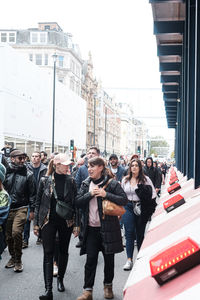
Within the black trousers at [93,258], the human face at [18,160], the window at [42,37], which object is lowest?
the black trousers at [93,258]

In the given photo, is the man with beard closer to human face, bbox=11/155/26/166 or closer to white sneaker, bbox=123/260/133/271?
white sneaker, bbox=123/260/133/271

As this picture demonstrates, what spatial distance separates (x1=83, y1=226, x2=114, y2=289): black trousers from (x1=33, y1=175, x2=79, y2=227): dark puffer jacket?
0.38 m

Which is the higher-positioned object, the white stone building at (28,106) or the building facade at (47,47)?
the building facade at (47,47)

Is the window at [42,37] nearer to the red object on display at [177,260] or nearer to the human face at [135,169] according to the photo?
the human face at [135,169]

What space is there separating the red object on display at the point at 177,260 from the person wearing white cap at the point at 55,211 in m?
3.04

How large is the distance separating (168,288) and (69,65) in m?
65.7

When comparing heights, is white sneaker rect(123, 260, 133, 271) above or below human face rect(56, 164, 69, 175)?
below

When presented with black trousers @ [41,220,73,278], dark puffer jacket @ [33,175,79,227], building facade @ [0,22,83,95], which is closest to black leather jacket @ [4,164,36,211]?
dark puffer jacket @ [33,175,79,227]

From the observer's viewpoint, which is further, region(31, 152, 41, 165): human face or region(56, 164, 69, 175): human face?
region(31, 152, 41, 165): human face

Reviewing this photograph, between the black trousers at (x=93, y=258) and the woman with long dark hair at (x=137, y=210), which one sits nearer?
the black trousers at (x=93, y=258)

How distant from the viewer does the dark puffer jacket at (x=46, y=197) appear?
5145 mm

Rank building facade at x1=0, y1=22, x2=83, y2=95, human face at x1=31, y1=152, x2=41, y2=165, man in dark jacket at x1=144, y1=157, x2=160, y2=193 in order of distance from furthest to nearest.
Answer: building facade at x1=0, y1=22, x2=83, y2=95, man in dark jacket at x1=144, y1=157, x2=160, y2=193, human face at x1=31, y1=152, x2=41, y2=165

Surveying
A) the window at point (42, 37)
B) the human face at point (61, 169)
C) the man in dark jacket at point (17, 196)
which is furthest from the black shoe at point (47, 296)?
the window at point (42, 37)

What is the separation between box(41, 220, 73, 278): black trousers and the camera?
5109 millimetres
